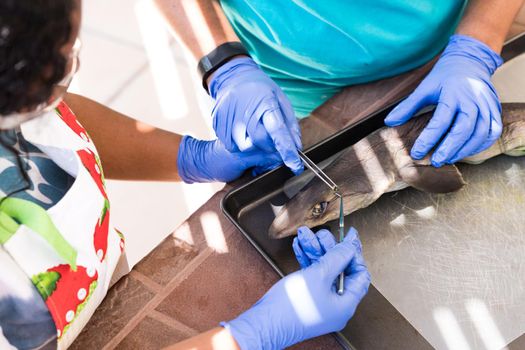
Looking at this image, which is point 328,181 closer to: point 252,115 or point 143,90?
point 252,115

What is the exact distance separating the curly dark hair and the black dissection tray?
72 cm

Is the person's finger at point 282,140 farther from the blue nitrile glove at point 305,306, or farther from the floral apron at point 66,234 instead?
the floral apron at point 66,234

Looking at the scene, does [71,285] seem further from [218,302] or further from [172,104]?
[172,104]

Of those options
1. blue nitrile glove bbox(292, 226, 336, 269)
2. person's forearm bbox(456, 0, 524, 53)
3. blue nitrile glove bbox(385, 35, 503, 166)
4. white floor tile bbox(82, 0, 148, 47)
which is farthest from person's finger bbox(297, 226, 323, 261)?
white floor tile bbox(82, 0, 148, 47)

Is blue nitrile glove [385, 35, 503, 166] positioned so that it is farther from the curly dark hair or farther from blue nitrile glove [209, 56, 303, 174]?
the curly dark hair

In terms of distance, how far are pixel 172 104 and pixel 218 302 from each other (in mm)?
2010

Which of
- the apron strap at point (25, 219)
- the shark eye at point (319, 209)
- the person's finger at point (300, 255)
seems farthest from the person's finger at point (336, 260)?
the apron strap at point (25, 219)

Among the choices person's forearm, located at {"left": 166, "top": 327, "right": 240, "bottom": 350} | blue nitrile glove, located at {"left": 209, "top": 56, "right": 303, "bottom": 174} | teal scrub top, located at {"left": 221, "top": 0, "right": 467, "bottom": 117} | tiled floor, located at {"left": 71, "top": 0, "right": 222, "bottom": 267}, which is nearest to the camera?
person's forearm, located at {"left": 166, "top": 327, "right": 240, "bottom": 350}

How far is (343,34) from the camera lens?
169 centimetres

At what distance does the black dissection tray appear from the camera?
1.31 m

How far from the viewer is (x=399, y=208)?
5.16 ft

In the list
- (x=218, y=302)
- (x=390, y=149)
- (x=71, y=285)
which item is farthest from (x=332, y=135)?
(x=71, y=285)

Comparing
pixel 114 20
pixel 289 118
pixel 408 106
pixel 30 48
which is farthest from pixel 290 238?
pixel 114 20

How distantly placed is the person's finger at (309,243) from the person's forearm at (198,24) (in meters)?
0.68
